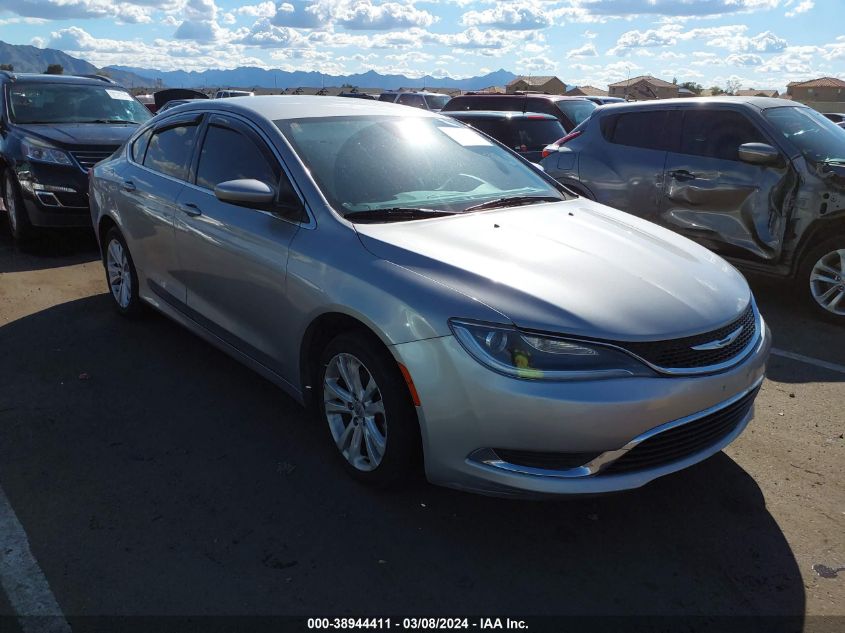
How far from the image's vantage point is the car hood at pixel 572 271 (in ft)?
9.02

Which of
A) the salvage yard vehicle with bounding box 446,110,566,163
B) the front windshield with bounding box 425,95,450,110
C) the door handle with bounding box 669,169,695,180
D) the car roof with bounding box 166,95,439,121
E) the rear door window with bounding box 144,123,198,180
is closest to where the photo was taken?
the car roof with bounding box 166,95,439,121

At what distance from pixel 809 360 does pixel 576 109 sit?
9.07 meters

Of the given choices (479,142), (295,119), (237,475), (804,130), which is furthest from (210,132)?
(804,130)

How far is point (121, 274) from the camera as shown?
559 centimetres

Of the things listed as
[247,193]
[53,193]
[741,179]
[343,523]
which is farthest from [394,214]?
[53,193]

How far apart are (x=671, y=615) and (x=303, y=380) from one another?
1.89 meters

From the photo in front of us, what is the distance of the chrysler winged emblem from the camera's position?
2870 mm

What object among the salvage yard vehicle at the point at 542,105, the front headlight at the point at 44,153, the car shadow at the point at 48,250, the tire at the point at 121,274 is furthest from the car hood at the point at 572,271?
the salvage yard vehicle at the point at 542,105

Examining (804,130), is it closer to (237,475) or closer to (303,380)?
(303,380)

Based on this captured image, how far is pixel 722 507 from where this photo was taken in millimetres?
3182

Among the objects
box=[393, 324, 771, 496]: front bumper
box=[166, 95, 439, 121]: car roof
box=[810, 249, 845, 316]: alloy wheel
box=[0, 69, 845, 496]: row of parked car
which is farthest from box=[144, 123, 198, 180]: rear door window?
box=[810, 249, 845, 316]: alloy wheel

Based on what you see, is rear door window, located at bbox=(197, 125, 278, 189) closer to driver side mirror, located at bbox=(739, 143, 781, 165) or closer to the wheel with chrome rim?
driver side mirror, located at bbox=(739, 143, 781, 165)

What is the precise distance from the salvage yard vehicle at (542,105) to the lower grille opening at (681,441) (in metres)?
10.2

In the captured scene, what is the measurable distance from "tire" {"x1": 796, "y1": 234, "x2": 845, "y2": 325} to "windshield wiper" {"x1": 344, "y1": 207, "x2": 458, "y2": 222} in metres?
3.82
